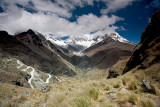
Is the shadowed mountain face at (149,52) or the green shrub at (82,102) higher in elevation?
the shadowed mountain face at (149,52)

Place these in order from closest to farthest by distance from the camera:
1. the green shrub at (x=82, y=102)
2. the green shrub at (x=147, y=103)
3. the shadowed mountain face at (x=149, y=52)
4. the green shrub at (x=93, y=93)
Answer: the green shrub at (x=147, y=103) < the green shrub at (x=82, y=102) < the green shrub at (x=93, y=93) < the shadowed mountain face at (x=149, y=52)

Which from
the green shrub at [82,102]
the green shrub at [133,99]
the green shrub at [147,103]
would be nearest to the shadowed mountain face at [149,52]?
the green shrub at [133,99]

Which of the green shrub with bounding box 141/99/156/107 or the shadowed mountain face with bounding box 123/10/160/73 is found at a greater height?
the shadowed mountain face with bounding box 123/10/160/73

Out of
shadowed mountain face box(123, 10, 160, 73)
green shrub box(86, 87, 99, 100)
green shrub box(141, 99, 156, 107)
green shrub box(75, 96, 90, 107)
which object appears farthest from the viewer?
shadowed mountain face box(123, 10, 160, 73)

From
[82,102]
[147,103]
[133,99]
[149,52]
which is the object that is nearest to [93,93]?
[82,102]

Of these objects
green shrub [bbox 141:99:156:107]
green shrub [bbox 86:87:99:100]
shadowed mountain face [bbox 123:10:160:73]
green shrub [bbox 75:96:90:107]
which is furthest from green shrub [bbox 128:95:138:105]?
shadowed mountain face [bbox 123:10:160:73]

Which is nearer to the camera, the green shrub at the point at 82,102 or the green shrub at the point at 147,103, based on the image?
the green shrub at the point at 147,103

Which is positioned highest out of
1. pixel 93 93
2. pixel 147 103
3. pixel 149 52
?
pixel 149 52

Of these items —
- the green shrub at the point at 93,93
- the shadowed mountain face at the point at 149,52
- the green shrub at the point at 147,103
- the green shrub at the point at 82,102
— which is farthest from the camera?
the shadowed mountain face at the point at 149,52

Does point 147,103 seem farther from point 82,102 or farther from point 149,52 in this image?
point 149,52

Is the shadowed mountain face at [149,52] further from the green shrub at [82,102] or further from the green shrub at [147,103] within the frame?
the green shrub at [82,102]

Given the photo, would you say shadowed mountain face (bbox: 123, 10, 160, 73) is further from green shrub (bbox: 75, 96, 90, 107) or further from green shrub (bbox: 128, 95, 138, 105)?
green shrub (bbox: 75, 96, 90, 107)

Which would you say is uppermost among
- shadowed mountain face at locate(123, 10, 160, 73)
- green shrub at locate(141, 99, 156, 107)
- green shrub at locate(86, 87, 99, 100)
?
shadowed mountain face at locate(123, 10, 160, 73)

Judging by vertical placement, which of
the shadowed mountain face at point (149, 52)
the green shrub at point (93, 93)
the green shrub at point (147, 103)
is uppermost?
the shadowed mountain face at point (149, 52)
